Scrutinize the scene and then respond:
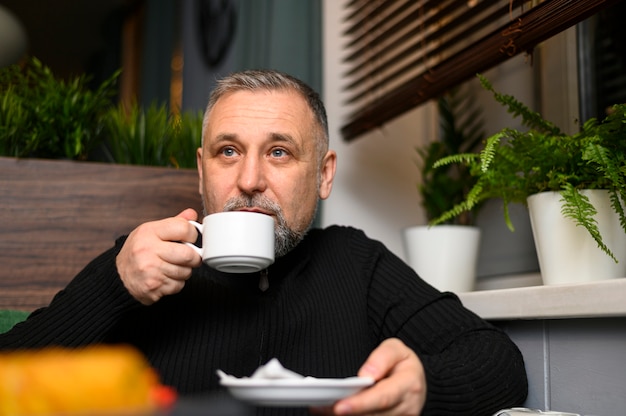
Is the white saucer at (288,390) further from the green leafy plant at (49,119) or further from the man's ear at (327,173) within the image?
the green leafy plant at (49,119)

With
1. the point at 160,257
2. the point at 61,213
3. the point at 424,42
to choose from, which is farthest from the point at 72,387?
the point at 424,42

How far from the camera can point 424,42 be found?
179 centimetres

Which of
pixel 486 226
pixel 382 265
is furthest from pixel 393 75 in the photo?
pixel 382 265

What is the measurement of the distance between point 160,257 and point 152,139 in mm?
947

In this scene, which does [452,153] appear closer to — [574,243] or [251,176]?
[574,243]

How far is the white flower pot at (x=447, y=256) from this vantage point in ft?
5.48

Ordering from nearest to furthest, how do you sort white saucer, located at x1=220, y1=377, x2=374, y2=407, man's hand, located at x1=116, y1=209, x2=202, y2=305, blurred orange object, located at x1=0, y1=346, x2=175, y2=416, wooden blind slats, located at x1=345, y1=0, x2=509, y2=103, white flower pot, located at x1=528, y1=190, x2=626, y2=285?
blurred orange object, located at x1=0, y1=346, x2=175, y2=416
white saucer, located at x1=220, y1=377, x2=374, y2=407
man's hand, located at x1=116, y1=209, x2=202, y2=305
white flower pot, located at x1=528, y1=190, x2=626, y2=285
wooden blind slats, located at x1=345, y1=0, x2=509, y2=103

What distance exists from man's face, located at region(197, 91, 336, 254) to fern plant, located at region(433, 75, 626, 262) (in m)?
0.31

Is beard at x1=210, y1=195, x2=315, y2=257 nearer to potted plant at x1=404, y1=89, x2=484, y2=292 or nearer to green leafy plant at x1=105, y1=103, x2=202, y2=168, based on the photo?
potted plant at x1=404, y1=89, x2=484, y2=292

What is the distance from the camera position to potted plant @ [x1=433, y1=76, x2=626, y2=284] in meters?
1.12

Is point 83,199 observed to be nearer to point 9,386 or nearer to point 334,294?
point 334,294

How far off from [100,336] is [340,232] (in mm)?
618

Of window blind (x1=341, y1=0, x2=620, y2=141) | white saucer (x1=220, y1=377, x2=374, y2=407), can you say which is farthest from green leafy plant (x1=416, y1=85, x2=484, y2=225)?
white saucer (x1=220, y1=377, x2=374, y2=407)

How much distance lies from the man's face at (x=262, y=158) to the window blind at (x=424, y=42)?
1.38ft
